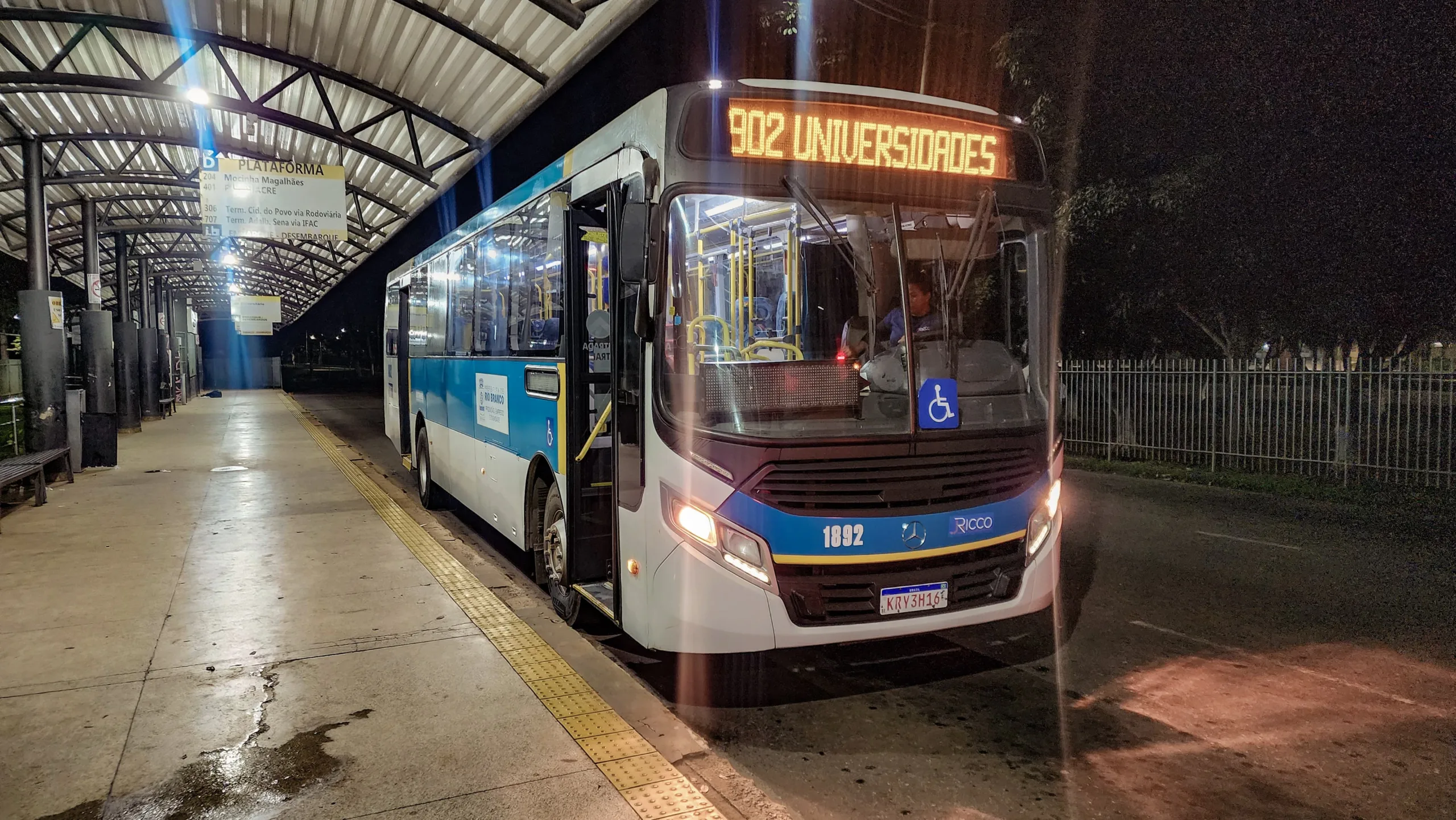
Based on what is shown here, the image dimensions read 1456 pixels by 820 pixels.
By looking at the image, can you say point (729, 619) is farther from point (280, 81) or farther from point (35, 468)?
point (280, 81)

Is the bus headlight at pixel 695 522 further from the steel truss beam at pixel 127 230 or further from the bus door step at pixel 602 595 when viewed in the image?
the steel truss beam at pixel 127 230

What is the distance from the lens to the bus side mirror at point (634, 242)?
A: 4414 mm

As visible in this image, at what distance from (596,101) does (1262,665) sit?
75.1 ft

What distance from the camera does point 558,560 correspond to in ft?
20.4

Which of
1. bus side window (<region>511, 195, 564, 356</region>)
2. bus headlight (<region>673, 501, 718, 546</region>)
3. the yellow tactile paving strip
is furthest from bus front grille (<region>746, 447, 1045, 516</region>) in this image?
bus side window (<region>511, 195, 564, 356</region>)

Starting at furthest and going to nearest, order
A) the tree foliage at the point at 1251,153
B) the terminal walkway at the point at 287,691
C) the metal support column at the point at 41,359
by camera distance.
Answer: the metal support column at the point at 41,359 → the tree foliage at the point at 1251,153 → the terminal walkway at the point at 287,691

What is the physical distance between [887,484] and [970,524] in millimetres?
530

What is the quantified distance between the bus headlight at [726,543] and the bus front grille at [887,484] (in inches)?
8.1

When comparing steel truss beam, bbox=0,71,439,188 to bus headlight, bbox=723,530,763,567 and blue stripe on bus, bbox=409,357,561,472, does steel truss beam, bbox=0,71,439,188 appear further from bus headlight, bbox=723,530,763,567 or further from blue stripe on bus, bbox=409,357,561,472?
bus headlight, bbox=723,530,763,567

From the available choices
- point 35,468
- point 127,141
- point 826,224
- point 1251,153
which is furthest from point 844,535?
point 127,141

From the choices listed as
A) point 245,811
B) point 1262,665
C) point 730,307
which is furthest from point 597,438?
point 1262,665

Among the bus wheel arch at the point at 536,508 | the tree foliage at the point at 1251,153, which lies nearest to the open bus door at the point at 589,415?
the bus wheel arch at the point at 536,508

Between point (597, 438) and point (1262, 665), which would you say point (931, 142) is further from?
point (1262, 665)

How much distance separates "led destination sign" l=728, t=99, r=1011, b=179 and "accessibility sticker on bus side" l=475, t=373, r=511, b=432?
11.0 ft
